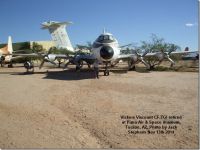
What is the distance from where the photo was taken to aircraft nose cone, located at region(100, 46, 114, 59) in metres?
18.5

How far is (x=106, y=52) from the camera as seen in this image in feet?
60.6

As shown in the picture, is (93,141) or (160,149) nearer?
(160,149)

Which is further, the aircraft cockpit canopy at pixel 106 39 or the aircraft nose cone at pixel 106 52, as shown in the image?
the aircraft cockpit canopy at pixel 106 39

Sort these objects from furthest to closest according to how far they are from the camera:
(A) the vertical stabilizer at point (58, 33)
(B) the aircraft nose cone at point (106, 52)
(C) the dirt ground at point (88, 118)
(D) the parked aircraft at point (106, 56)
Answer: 1. (A) the vertical stabilizer at point (58, 33)
2. (D) the parked aircraft at point (106, 56)
3. (B) the aircraft nose cone at point (106, 52)
4. (C) the dirt ground at point (88, 118)

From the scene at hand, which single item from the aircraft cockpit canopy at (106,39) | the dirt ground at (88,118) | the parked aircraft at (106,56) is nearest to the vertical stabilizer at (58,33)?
the parked aircraft at (106,56)

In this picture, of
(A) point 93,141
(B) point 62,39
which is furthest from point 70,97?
(B) point 62,39

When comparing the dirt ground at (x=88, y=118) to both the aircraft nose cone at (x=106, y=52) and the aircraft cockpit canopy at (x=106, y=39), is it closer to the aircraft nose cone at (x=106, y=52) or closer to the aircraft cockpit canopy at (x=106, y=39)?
the aircraft nose cone at (x=106, y=52)

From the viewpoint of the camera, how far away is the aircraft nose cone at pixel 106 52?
727 inches

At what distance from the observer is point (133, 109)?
27.0ft

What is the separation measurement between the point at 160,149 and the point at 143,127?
1344mm

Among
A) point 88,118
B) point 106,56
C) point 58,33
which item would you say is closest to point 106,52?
point 106,56

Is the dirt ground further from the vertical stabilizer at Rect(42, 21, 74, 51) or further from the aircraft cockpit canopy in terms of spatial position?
the vertical stabilizer at Rect(42, 21, 74, 51)

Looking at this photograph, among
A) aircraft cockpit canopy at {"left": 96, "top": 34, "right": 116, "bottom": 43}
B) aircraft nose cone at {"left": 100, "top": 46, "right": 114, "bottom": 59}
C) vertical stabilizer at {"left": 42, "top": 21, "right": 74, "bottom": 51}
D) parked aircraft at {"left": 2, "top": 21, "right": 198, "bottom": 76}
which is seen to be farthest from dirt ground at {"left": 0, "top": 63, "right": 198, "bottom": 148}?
vertical stabilizer at {"left": 42, "top": 21, "right": 74, "bottom": 51}

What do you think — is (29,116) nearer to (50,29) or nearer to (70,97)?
(70,97)
